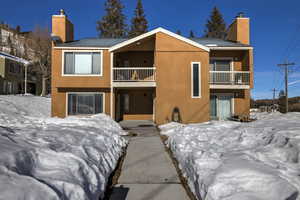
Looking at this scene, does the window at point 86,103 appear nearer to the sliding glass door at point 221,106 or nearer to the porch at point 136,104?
the porch at point 136,104

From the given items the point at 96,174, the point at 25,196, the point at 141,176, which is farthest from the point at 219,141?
the point at 25,196

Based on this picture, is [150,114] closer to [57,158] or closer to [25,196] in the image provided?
[57,158]

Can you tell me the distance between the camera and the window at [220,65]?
14878 mm

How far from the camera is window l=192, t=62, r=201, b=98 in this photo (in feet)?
41.6

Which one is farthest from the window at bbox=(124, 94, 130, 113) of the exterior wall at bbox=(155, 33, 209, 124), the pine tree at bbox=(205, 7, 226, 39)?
the pine tree at bbox=(205, 7, 226, 39)

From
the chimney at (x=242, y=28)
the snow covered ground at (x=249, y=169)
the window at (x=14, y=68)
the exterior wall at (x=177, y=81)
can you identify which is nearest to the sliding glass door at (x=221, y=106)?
the exterior wall at (x=177, y=81)

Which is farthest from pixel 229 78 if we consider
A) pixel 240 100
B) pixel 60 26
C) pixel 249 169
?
pixel 60 26

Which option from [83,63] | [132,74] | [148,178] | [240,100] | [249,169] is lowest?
[148,178]

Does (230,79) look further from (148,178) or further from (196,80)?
(148,178)

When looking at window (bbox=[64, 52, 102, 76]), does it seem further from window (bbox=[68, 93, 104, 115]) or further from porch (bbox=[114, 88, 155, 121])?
porch (bbox=[114, 88, 155, 121])

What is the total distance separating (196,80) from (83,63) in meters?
7.78

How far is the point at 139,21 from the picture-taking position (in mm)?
37406

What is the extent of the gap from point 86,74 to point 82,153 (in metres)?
9.95

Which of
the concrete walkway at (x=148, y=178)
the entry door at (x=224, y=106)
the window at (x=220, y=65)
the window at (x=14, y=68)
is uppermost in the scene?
the window at (x=14, y=68)
